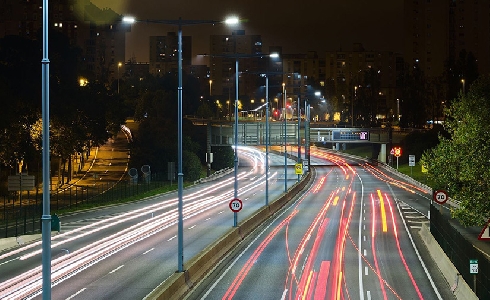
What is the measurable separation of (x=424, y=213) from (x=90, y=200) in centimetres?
2764

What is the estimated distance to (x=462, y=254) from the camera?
26.8 meters

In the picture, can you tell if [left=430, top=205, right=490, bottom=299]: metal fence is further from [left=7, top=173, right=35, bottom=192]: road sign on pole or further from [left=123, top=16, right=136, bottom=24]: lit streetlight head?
[left=7, top=173, right=35, bottom=192]: road sign on pole

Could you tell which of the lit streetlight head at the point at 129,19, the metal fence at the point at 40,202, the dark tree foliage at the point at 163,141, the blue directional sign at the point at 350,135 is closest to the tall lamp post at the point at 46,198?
the lit streetlight head at the point at 129,19

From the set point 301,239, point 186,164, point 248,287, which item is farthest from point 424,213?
point 186,164

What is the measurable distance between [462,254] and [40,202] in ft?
129

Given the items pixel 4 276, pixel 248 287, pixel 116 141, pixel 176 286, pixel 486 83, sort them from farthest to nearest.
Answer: pixel 116 141
pixel 486 83
pixel 4 276
pixel 248 287
pixel 176 286

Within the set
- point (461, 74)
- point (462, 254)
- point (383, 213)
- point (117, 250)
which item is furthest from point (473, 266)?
point (461, 74)

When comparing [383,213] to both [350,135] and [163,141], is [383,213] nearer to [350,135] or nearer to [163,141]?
[163,141]

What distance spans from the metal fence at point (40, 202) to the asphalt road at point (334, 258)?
12740 mm

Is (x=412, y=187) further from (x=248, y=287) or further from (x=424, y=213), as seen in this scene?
(x=248, y=287)

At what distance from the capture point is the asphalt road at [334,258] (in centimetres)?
2800

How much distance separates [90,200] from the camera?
236 ft

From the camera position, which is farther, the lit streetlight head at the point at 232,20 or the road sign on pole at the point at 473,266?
the lit streetlight head at the point at 232,20

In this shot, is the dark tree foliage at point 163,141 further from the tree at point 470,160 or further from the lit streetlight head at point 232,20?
the lit streetlight head at point 232,20
